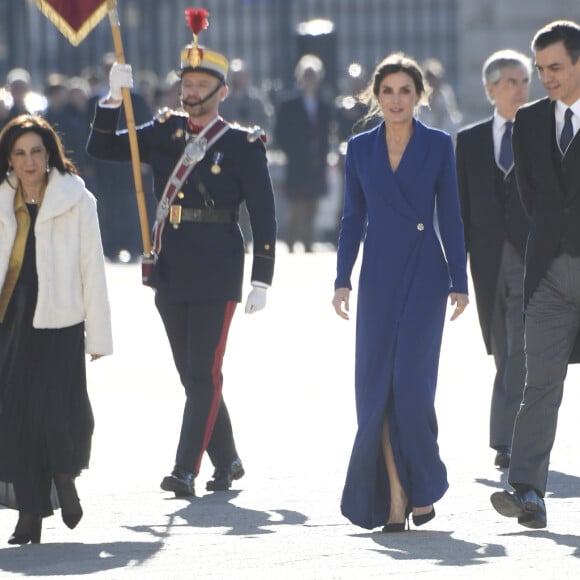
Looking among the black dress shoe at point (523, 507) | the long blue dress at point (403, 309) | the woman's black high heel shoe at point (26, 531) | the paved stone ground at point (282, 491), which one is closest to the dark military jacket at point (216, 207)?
the paved stone ground at point (282, 491)

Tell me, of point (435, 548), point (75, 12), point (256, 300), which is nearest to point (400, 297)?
point (435, 548)

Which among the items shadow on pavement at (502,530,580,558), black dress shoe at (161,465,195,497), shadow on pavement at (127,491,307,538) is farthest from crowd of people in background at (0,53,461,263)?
shadow on pavement at (502,530,580,558)

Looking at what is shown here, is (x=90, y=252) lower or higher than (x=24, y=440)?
higher

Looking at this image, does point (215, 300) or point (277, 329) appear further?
point (277, 329)

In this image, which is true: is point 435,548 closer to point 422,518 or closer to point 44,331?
point 422,518

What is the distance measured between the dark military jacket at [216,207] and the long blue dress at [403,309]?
922 mm

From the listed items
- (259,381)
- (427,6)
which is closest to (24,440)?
(259,381)

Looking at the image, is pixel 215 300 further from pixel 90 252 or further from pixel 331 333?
pixel 331 333

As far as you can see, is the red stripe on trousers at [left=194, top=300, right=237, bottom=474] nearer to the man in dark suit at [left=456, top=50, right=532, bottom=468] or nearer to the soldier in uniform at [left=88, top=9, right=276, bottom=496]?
the soldier in uniform at [left=88, top=9, right=276, bottom=496]

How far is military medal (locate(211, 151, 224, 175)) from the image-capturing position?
866 centimetres

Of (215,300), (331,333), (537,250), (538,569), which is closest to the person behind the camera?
(538,569)

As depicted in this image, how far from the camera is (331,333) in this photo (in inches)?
563

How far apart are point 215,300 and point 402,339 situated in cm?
120

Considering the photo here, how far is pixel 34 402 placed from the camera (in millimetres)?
7625
